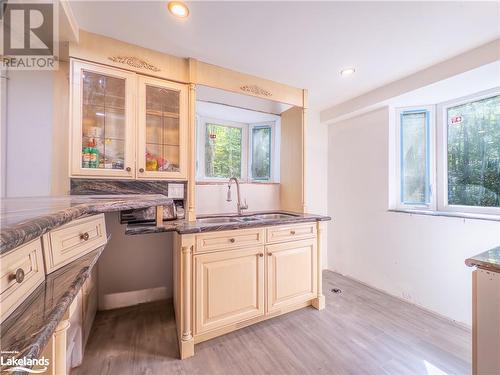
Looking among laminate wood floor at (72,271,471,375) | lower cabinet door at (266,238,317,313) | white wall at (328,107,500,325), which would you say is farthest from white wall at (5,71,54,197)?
white wall at (328,107,500,325)

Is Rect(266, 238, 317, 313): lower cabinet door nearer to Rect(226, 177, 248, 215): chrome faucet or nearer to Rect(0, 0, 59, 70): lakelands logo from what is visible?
Rect(226, 177, 248, 215): chrome faucet

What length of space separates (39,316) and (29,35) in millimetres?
1981

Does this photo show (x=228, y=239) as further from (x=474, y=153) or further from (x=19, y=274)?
(x=474, y=153)

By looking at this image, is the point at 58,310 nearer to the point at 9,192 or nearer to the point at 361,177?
the point at 9,192

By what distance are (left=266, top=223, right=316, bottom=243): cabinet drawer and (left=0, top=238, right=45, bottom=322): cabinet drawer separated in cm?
145

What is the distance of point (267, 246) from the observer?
72.8 inches

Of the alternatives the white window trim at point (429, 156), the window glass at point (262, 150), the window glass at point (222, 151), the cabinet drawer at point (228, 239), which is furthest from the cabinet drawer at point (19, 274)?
the white window trim at point (429, 156)

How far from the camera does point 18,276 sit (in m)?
0.54

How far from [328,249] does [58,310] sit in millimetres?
3126

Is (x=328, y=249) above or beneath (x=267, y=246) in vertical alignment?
beneath

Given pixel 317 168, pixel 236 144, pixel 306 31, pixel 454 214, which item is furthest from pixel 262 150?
pixel 454 214

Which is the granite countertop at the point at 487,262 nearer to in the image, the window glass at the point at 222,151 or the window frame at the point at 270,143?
the window frame at the point at 270,143

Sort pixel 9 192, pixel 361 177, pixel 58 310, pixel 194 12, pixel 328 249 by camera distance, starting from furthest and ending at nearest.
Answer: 1. pixel 328 249
2. pixel 361 177
3. pixel 9 192
4. pixel 194 12
5. pixel 58 310

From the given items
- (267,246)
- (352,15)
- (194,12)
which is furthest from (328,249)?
(194,12)
